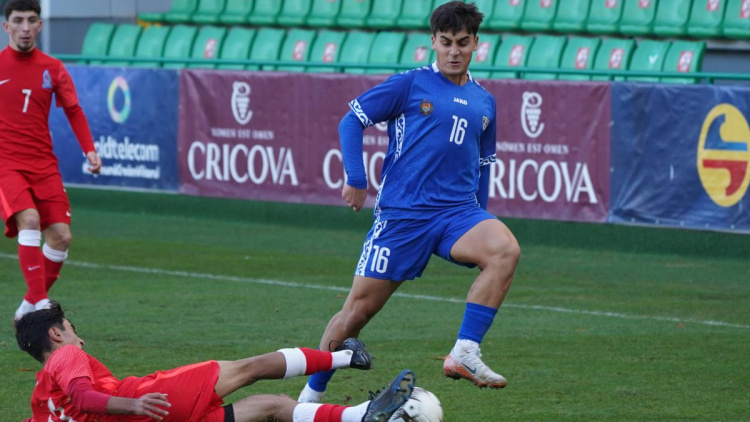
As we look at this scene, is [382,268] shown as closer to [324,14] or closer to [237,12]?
[324,14]

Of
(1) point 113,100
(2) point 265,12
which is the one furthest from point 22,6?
(2) point 265,12

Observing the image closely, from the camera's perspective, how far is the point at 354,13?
2050 centimetres

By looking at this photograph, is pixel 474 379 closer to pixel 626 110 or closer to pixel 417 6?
pixel 626 110

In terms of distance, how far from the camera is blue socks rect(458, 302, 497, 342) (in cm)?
671

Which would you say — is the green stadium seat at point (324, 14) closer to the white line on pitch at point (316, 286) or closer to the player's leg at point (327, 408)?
the white line on pitch at point (316, 286)

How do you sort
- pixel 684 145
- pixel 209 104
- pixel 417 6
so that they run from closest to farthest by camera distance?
pixel 684 145 → pixel 209 104 → pixel 417 6

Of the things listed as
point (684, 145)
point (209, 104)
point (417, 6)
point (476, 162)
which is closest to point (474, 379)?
point (476, 162)

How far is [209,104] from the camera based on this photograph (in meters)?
16.6

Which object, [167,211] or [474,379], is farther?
[167,211]

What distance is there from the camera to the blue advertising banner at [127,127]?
17.0 m

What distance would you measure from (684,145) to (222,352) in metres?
6.12

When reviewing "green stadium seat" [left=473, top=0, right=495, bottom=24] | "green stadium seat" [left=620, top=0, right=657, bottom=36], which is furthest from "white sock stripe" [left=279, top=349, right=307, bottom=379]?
"green stadium seat" [left=473, top=0, right=495, bottom=24]

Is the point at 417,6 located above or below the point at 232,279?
above

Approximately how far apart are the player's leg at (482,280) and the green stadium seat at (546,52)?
36.7 ft
